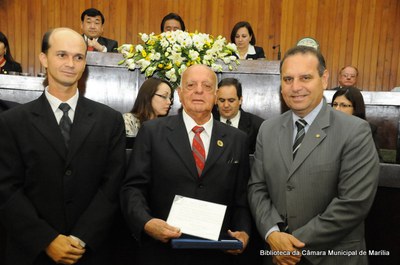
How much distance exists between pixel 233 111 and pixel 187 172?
1847mm

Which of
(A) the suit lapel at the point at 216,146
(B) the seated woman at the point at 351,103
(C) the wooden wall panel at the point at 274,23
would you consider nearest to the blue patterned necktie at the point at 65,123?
(A) the suit lapel at the point at 216,146

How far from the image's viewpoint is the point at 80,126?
196cm

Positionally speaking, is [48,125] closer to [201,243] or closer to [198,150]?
[198,150]

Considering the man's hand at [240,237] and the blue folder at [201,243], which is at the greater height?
the blue folder at [201,243]

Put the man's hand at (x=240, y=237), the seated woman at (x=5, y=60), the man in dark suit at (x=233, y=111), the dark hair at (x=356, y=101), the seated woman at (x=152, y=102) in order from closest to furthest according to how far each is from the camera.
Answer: the man's hand at (x=240, y=237) → the dark hair at (x=356, y=101) → the seated woman at (x=152, y=102) → the man in dark suit at (x=233, y=111) → the seated woman at (x=5, y=60)

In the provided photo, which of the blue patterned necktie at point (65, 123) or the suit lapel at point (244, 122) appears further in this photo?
the suit lapel at point (244, 122)

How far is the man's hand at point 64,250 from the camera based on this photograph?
1.80 metres

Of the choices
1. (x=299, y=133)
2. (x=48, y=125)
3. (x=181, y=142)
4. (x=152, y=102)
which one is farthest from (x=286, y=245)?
(x=152, y=102)

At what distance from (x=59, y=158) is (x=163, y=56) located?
222cm

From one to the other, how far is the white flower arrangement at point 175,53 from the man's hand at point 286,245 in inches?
88.3

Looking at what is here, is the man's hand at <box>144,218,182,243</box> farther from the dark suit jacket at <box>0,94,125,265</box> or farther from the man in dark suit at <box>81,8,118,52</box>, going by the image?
the man in dark suit at <box>81,8,118,52</box>

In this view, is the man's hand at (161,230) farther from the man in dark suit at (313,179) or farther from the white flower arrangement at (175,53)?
the white flower arrangement at (175,53)

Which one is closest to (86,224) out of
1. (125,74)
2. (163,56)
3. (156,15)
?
(163,56)

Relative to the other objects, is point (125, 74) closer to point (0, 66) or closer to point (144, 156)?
point (0, 66)
